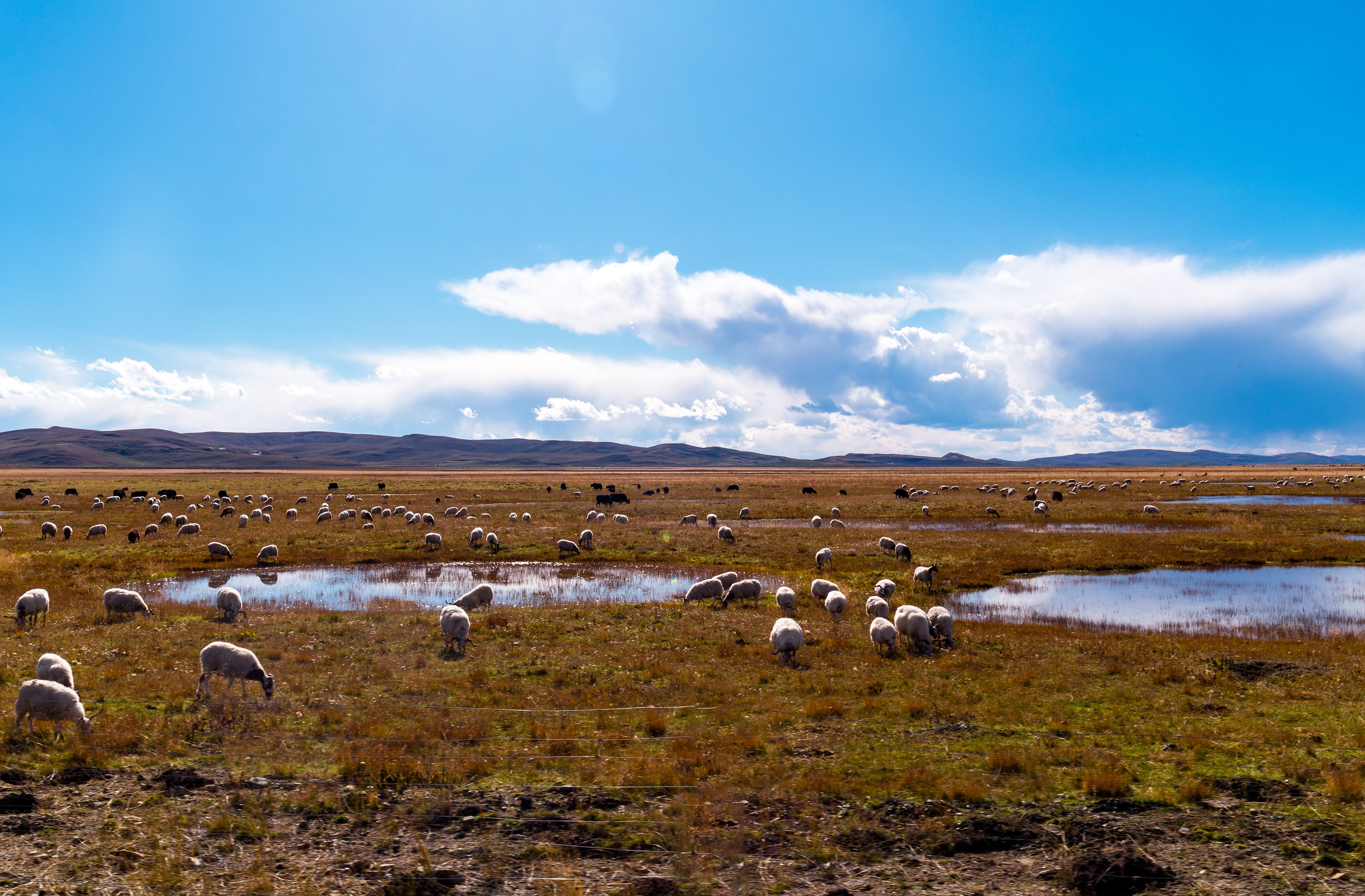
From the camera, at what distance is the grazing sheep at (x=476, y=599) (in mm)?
21625

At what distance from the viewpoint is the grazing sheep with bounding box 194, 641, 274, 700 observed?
43.6 feet

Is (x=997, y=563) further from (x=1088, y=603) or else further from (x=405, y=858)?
(x=405, y=858)

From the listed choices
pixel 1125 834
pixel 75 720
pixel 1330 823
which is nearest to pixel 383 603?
pixel 75 720

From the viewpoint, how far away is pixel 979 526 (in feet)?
156

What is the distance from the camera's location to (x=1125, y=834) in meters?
8.22

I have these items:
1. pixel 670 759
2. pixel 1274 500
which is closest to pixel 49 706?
pixel 670 759

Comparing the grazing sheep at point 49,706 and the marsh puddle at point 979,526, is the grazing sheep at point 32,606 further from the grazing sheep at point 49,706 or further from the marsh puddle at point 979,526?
the marsh puddle at point 979,526

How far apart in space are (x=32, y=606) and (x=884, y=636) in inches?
911

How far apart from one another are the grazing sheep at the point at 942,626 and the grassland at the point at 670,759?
2.45 ft

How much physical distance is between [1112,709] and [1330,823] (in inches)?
181

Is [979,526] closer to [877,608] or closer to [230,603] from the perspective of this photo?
[877,608]

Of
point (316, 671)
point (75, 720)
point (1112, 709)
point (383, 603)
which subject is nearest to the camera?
point (75, 720)

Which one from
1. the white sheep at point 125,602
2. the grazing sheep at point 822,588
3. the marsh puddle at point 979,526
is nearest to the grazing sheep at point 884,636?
the grazing sheep at point 822,588

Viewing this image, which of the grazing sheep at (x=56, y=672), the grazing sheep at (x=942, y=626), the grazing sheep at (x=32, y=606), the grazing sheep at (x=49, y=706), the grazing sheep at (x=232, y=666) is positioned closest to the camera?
the grazing sheep at (x=49, y=706)
